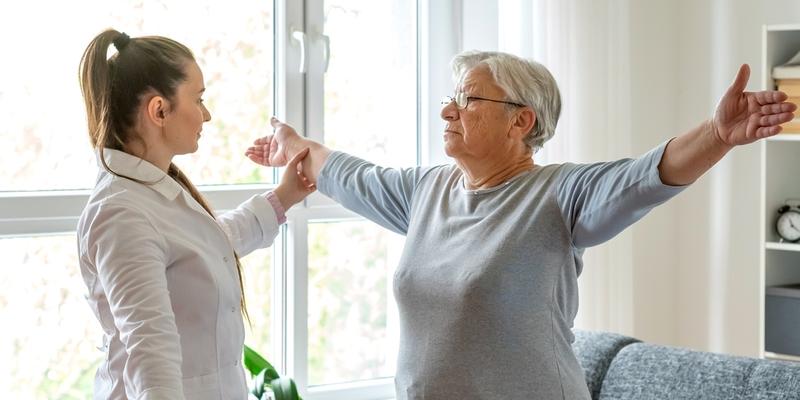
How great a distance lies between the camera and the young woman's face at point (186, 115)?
1926 millimetres

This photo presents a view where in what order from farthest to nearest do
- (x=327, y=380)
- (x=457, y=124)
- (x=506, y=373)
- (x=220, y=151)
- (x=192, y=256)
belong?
1. (x=327, y=380)
2. (x=220, y=151)
3. (x=457, y=124)
4. (x=506, y=373)
5. (x=192, y=256)

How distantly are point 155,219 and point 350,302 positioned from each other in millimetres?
1529

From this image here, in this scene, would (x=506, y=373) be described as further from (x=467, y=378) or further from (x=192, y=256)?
(x=192, y=256)

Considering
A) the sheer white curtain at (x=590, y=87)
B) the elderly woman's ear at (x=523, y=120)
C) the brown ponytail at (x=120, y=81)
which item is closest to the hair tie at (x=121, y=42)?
the brown ponytail at (x=120, y=81)

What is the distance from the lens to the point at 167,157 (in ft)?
6.43

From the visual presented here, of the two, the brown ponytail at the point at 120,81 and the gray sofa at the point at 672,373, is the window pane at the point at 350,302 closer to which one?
the gray sofa at the point at 672,373

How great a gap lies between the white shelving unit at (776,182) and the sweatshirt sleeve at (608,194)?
1326 mm

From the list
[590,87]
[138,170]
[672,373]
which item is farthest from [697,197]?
[138,170]

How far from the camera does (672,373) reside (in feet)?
8.16

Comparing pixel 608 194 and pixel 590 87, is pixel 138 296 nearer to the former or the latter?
pixel 608 194

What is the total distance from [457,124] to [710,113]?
1.71m

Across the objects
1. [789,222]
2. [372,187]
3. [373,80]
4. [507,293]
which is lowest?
[507,293]

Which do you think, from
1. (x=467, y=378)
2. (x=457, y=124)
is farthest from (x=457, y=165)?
(x=467, y=378)

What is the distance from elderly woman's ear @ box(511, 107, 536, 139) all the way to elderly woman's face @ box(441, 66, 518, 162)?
0.04 feet
